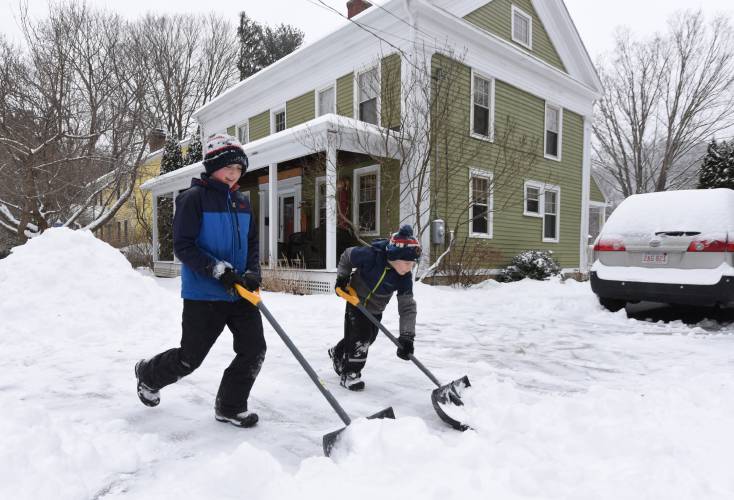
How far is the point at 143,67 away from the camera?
12.9m

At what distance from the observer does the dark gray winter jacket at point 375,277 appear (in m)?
3.52

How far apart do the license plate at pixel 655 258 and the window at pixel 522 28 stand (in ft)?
32.4

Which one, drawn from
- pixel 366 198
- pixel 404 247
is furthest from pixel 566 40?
pixel 404 247

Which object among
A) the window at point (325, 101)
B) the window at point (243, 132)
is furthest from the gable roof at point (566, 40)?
the window at point (243, 132)

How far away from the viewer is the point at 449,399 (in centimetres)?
299

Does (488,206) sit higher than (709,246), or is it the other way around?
(488,206)

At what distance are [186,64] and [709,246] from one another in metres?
30.2

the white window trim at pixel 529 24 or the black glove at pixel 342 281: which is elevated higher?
the white window trim at pixel 529 24

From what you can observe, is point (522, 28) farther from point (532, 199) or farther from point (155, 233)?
point (155, 233)

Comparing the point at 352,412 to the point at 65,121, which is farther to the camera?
the point at 65,121

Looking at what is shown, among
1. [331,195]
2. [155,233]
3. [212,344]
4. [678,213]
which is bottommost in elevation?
[212,344]

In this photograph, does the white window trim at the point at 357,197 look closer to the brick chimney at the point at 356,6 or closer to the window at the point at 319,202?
the window at the point at 319,202

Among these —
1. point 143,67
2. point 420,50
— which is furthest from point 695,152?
point 143,67

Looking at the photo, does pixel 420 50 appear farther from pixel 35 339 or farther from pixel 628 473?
pixel 628 473
